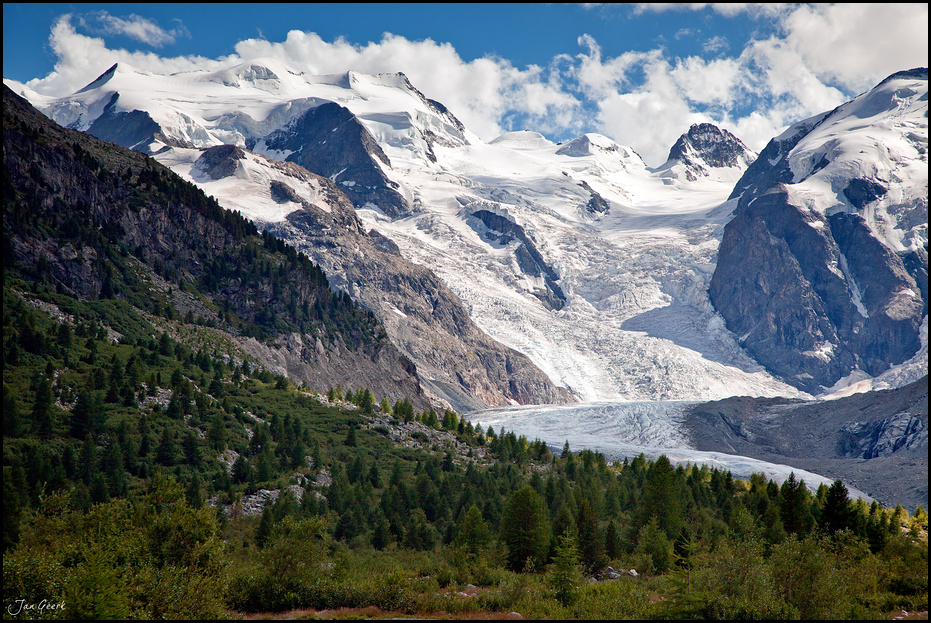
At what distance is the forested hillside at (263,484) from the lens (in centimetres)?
4447

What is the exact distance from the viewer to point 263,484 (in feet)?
279

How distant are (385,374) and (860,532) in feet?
435

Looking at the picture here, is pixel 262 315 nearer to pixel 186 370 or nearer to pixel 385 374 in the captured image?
pixel 385 374

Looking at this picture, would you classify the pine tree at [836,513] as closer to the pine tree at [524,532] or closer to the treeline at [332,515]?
the treeline at [332,515]

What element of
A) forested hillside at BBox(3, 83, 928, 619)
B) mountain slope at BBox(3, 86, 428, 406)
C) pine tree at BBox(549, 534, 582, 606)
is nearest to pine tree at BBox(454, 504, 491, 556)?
forested hillside at BBox(3, 83, 928, 619)

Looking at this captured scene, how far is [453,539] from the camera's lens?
73.7 meters

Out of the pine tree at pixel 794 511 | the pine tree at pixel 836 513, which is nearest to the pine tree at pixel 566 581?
the pine tree at pixel 836 513

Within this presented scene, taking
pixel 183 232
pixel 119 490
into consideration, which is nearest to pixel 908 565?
pixel 119 490

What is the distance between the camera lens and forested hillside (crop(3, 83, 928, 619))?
146ft

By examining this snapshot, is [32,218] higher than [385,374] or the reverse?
higher

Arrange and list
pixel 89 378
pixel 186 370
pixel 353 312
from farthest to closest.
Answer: pixel 353 312, pixel 186 370, pixel 89 378

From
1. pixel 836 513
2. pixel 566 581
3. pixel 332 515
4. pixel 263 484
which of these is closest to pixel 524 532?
pixel 566 581

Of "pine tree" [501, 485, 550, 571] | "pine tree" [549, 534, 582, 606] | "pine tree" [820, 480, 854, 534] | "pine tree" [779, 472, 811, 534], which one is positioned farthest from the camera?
"pine tree" [779, 472, 811, 534]

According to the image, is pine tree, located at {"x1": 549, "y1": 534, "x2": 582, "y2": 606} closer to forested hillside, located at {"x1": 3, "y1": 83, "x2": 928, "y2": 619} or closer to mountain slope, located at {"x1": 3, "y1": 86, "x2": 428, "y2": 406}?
forested hillside, located at {"x1": 3, "y1": 83, "x2": 928, "y2": 619}
